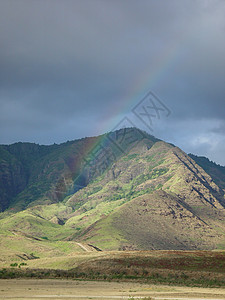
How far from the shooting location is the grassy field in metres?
91.1

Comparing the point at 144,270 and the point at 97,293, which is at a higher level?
the point at 144,270

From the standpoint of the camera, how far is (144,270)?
102m

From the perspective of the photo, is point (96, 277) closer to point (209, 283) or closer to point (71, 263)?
point (209, 283)

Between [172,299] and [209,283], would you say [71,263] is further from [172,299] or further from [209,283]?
[172,299]

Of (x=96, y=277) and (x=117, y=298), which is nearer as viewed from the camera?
(x=117, y=298)

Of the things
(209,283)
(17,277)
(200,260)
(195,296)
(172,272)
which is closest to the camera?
(195,296)

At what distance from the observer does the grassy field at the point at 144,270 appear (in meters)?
91.1

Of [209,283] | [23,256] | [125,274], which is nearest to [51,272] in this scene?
[125,274]

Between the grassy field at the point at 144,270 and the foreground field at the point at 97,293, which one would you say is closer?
the foreground field at the point at 97,293

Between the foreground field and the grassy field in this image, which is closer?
the foreground field

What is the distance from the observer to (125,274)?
10106cm

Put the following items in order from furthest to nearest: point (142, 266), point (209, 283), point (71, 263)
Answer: point (71, 263) < point (142, 266) < point (209, 283)

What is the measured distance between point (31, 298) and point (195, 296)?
2557cm

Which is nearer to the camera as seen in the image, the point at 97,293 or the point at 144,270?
the point at 97,293
